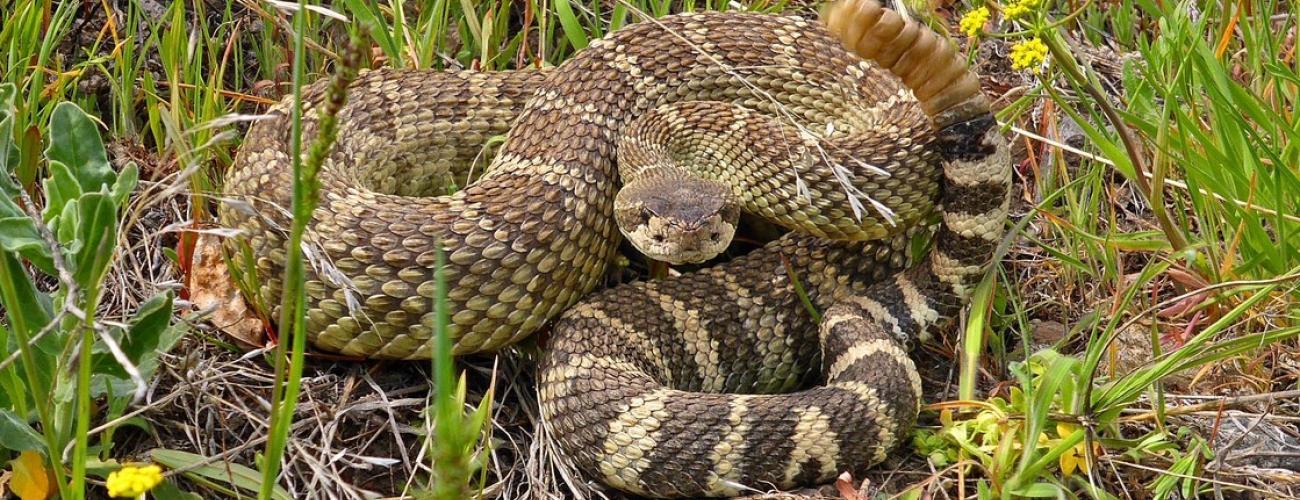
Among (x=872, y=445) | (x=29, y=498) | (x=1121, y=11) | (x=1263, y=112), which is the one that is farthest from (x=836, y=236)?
(x=29, y=498)

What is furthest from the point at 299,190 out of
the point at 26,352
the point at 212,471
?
the point at 212,471

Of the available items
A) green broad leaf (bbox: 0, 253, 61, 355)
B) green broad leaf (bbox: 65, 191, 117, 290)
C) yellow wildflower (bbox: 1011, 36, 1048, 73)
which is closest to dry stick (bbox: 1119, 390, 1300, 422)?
yellow wildflower (bbox: 1011, 36, 1048, 73)

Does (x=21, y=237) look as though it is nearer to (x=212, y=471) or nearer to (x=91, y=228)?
(x=91, y=228)

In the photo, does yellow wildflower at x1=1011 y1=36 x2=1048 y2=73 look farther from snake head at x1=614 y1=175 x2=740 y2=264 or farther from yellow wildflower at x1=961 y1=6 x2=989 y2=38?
snake head at x1=614 y1=175 x2=740 y2=264

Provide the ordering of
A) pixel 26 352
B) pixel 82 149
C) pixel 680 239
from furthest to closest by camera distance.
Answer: pixel 680 239
pixel 82 149
pixel 26 352

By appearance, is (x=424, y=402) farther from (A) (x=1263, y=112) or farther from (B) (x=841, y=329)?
(A) (x=1263, y=112)

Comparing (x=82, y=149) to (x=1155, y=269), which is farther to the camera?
(x=1155, y=269)
